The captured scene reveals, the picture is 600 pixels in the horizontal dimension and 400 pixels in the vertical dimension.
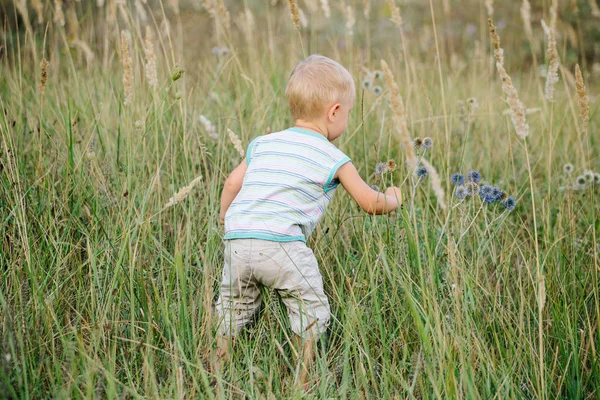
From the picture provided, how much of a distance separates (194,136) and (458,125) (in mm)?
1707

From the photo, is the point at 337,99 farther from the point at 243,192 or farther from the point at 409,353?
the point at 409,353

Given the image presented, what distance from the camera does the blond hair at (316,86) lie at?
6.72 feet

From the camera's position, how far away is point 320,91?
6.70 feet

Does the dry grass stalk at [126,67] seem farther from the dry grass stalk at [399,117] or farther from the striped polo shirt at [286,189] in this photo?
the dry grass stalk at [399,117]

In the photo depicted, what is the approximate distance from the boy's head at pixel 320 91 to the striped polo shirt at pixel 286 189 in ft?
0.26

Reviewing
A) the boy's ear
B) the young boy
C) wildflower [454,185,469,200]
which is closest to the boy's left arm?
the young boy

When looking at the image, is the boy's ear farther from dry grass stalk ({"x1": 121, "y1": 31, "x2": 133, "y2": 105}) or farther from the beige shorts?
dry grass stalk ({"x1": 121, "y1": 31, "x2": 133, "y2": 105})

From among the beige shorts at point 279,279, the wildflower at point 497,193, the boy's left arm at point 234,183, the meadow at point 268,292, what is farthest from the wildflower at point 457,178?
the boy's left arm at point 234,183

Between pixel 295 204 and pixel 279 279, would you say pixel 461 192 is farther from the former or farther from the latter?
pixel 279 279

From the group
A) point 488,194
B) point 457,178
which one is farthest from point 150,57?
point 488,194

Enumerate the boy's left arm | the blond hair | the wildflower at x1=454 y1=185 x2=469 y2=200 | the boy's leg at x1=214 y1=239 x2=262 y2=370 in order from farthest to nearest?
the wildflower at x1=454 y1=185 x2=469 y2=200
the boy's left arm
the blond hair
the boy's leg at x1=214 y1=239 x2=262 y2=370

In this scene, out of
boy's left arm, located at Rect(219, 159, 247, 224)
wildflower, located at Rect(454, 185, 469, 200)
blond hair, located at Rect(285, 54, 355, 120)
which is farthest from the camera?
wildflower, located at Rect(454, 185, 469, 200)

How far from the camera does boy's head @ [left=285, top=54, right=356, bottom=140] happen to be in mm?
2049

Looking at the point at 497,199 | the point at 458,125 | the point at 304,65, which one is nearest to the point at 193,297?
the point at 304,65
